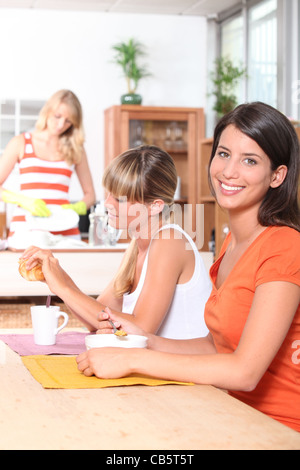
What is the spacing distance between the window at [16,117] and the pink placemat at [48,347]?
4.82m

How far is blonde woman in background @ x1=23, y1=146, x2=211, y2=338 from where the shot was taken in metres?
1.69

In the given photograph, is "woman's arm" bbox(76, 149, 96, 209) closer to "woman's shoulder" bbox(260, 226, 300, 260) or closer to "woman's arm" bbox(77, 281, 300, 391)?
"woman's shoulder" bbox(260, 226, 300, 260)

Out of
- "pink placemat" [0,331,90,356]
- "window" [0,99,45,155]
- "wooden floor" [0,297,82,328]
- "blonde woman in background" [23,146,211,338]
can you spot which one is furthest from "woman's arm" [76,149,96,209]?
"window" [0,99,45,155]

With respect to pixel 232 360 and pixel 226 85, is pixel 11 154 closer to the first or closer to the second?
pixel 232 360

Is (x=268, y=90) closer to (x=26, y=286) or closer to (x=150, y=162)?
(x=26, y=286)

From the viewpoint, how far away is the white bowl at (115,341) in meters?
1.29

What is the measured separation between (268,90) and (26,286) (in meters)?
3.74

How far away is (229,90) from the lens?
6.22 m

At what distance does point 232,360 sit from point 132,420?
0.94 feet

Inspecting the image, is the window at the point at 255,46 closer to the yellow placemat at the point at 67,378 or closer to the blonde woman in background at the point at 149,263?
the blonde woman in background at the point at 149,263

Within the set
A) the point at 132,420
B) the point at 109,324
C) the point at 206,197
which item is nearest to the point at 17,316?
the point at 109,324

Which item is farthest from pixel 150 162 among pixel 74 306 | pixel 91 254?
pixel 91 254

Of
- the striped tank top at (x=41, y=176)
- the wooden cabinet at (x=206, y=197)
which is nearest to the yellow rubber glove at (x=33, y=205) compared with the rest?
the striped tank top at (x=41, y=176)

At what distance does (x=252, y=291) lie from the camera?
4.34ft
